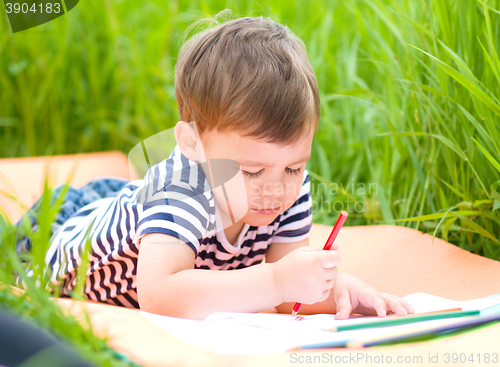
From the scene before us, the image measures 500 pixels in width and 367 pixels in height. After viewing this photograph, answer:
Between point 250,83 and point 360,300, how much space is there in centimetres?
38

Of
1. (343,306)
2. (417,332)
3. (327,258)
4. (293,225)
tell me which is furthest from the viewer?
(293,225)

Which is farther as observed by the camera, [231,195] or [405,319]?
[231,195]

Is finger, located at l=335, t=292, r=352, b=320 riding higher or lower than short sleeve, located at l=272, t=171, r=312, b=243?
lower

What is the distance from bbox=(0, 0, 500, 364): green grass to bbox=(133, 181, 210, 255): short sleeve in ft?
1.62

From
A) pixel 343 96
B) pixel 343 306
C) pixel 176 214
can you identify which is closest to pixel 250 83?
pixel 176 214

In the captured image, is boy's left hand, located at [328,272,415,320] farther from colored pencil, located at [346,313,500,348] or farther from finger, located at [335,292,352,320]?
colored pencil, located at [346,313,500,348]

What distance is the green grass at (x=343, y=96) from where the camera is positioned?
3.31ft

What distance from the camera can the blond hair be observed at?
734mm

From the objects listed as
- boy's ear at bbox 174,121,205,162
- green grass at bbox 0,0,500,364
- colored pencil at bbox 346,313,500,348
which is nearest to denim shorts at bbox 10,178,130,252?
green grass at bbox 0,0,500,364

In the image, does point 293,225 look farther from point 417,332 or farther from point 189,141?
point 417,332

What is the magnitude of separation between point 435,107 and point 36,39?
1.54 meters

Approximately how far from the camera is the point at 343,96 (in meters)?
1.22

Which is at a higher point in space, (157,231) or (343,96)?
(343,96)

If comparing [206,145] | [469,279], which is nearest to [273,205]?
[206,145]
